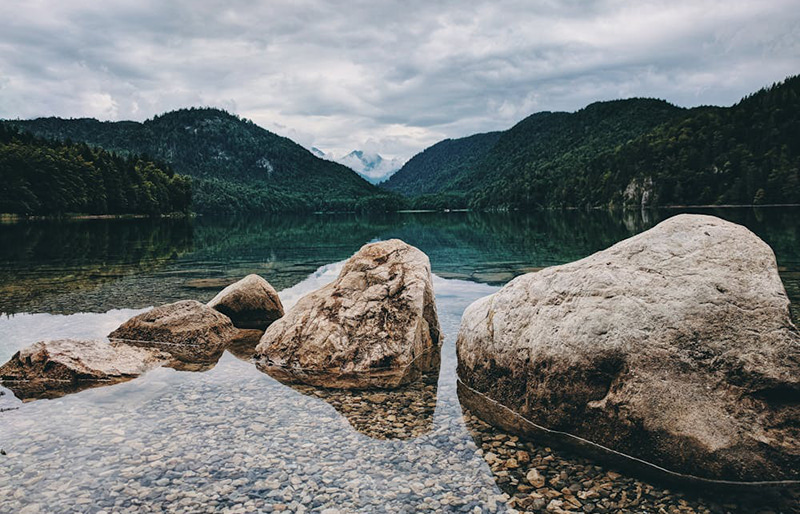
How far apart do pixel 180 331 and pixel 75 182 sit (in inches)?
3951

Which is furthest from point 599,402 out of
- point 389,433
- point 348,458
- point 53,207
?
point 53,207

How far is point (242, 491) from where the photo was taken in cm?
583

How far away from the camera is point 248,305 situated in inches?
561

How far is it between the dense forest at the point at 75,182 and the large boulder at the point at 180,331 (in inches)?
3589

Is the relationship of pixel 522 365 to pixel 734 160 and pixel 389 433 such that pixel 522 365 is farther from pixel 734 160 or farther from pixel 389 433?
pixel 734 160

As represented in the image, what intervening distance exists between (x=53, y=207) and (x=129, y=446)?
104406 mm

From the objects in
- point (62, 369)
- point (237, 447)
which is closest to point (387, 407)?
point (237, 447)

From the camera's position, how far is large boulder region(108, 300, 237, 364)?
12.1m

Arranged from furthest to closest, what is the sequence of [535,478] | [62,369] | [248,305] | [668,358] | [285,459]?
[248,305] < [62,369] < [285,459] < [668,358] < [535,478]

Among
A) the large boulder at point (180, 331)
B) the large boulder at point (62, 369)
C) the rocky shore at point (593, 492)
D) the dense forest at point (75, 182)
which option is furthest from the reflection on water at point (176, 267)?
A: the dense forest at point (75, 182)

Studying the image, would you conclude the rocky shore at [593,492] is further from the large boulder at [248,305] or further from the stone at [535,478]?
the large boulder at [248,305]

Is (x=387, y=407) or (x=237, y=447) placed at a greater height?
(x=237, y=447)

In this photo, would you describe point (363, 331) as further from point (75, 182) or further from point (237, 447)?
point (75, 182)

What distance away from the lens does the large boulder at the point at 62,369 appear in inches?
360
